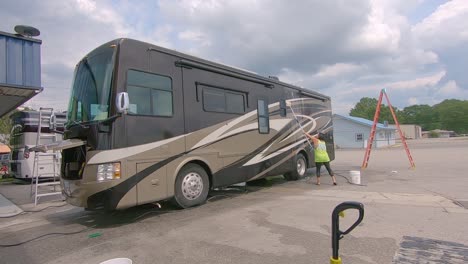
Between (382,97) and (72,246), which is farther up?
(382,97)

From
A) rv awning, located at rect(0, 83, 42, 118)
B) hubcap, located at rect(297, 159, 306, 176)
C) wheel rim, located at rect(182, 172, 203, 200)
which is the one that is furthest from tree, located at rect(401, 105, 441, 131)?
rv awning, located at rect(0, 83, 42, 118)

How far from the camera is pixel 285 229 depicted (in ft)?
18.6

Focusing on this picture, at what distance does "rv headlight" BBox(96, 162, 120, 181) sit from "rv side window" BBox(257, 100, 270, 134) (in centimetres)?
473

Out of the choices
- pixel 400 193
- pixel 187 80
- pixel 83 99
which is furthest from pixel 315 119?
pixel 83 99

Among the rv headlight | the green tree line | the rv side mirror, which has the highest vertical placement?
the green tree line

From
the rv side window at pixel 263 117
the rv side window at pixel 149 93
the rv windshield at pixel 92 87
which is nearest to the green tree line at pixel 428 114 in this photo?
the rv side window at pixel 263 117

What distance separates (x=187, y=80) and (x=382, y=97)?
11.1m

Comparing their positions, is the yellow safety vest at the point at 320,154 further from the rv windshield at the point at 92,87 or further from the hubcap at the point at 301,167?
the rv windshield at the point at 92,87

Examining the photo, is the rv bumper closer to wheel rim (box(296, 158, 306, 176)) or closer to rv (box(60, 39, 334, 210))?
rv (box(60, 39, 334, 210))

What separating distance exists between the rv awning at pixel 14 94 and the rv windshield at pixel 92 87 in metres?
2.09

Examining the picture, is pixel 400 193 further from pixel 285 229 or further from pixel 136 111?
pixel 136 111

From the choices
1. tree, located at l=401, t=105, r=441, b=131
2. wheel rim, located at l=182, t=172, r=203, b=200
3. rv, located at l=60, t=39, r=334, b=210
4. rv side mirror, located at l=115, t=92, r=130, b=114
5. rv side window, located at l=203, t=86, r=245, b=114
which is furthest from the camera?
tree, located at l=401, t=105, r=441, b=131

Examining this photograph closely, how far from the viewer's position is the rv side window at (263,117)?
9.71m

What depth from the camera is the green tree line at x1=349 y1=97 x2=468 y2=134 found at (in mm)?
105312
